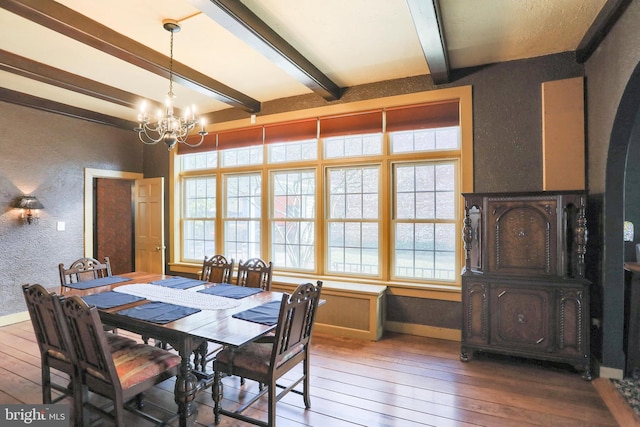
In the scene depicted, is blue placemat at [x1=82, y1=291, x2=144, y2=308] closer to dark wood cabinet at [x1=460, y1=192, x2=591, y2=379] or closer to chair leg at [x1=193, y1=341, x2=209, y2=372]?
chair leg at [x1=193, y1=341, x2=209, y2=372]

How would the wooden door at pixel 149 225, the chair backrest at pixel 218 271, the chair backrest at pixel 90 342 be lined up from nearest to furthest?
the chair backrest at pixel 90 342 < the chair backrest at pixel 218 271 < the wooden door at pixel 149 225

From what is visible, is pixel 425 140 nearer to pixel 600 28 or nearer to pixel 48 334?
pixel 600 28

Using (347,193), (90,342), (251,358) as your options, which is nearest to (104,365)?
(90,342)

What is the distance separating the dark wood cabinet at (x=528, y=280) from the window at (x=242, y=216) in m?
2.85

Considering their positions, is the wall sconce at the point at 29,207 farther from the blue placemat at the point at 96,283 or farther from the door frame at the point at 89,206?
the blue placemat at the point at 96,283

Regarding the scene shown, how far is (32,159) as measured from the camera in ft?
14.6

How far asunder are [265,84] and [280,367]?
3.20 metres

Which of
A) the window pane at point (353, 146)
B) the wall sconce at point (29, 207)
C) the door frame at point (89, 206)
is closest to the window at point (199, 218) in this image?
the door frame at point (89, 206)

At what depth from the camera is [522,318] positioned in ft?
9.70

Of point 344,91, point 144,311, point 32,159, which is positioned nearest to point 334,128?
point 344,91

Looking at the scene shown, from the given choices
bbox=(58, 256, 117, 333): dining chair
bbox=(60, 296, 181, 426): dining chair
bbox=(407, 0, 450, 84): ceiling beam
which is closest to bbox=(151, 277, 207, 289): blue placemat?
bbox=(58, 256, 117, 333): dining chair

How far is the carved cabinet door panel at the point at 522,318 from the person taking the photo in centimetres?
289

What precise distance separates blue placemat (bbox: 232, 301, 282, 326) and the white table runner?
0.21 metres

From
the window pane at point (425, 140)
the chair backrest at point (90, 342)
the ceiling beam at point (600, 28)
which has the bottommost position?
the chair backrest at point (90, 342)
